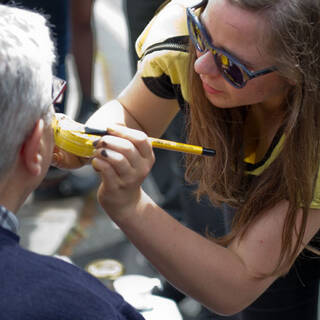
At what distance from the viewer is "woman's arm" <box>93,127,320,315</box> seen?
1337 mm

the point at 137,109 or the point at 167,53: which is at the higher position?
the point at 167,53

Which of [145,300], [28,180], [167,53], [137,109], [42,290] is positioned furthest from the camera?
[145,300]

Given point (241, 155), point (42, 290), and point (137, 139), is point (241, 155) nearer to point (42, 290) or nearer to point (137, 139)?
point (137, 139)

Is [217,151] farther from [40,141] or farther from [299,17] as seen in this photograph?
[40,141]

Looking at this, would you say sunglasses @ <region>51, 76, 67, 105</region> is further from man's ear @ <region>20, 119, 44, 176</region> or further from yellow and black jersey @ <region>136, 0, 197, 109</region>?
yellow and black jersey @ <region>136, 0, 197, 109</region>

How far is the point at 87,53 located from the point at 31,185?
100 inches

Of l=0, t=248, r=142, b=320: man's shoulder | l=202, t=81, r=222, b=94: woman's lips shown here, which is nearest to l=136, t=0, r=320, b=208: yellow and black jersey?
l=202, t=81, r=222, b=94: woman's lips

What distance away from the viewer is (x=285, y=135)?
1.38 meters

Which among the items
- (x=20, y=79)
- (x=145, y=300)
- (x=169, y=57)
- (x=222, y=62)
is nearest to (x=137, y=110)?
(x=169, y=57)

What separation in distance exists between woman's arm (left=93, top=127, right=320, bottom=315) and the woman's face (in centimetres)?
26

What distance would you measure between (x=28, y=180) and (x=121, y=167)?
0.73 feet

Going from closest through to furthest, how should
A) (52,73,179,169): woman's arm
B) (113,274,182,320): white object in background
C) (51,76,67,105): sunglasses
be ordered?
(51,76,67,105): sunglasses
(52,73,179,169): woman's arm
(113,274,182,320): white object in background

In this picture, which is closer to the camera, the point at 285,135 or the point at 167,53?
the point at 285,135

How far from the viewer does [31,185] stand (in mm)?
1151
